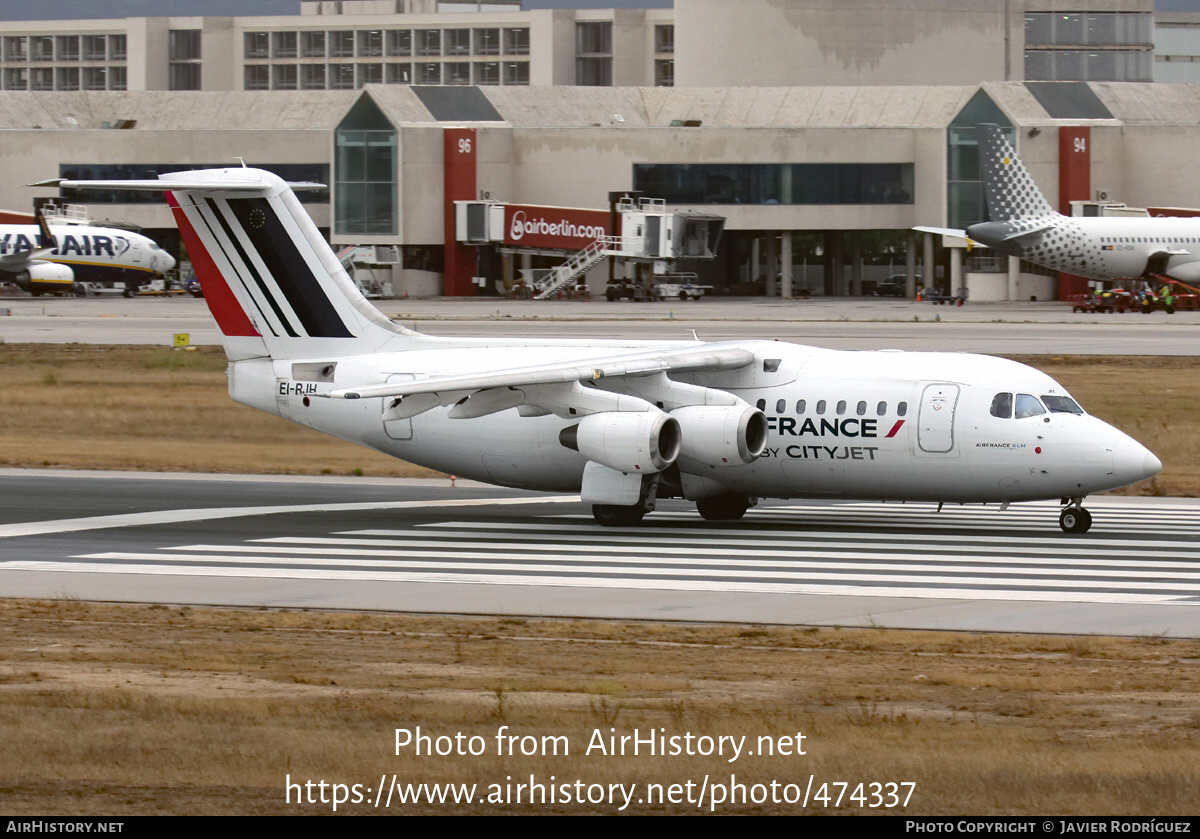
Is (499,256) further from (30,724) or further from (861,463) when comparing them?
(30,724)

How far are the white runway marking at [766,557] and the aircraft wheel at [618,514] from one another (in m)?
0.21

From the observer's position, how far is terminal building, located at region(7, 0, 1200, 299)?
106 m

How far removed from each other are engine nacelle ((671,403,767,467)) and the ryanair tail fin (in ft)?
20.1

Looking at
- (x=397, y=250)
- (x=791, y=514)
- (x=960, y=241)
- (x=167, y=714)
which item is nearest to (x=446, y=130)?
(x=397, y=250)

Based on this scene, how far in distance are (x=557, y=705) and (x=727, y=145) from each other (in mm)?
96441

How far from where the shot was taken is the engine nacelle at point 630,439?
89.2ft

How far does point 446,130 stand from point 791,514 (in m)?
80.2

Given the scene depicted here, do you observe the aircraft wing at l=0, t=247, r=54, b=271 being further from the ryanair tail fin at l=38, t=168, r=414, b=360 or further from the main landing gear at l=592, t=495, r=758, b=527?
the main landing gear at l=592, t=495, r=758, b=527

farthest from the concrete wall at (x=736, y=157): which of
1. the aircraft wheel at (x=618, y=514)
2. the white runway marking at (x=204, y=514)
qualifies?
the aircraft wheel at (x=618, y=514)

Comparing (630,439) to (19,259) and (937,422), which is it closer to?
(937,422)

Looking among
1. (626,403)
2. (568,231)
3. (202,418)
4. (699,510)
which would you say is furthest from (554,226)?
(626,403)

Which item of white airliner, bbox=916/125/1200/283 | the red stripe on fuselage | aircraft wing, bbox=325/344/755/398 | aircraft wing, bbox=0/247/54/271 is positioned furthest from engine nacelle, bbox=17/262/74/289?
aircraft wing, bbox=325/344/755/398

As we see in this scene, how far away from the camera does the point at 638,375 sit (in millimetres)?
28547

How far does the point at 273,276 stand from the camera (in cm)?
3095
